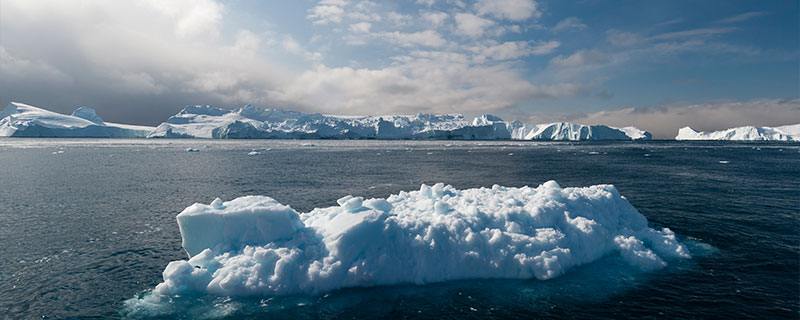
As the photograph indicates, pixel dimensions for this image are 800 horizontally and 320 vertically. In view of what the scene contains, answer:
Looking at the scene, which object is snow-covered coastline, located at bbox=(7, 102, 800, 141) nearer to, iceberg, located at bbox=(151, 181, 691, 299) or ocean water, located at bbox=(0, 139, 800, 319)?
ocean water, located at bbox=(0, 139, 800, 319)

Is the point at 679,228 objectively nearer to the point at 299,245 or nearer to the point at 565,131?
the point at 299,245

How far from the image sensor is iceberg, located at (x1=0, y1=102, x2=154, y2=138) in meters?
154

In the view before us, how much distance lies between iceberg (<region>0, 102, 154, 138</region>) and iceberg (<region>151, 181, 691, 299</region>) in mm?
201558

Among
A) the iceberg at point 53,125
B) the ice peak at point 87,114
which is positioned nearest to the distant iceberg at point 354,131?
the iceberg at point 53,125

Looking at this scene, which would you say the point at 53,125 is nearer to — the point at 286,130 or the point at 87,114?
the point at 87,114

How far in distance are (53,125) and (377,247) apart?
8132 inches

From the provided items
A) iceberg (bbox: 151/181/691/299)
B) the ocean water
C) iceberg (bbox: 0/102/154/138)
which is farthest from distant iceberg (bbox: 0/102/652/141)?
iceberg (bbox: 151/181/691/299)

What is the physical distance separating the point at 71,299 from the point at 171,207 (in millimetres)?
11774

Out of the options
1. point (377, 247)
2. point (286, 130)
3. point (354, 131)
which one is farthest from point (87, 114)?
point (377, 247)

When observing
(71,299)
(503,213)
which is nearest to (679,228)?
(503,213)

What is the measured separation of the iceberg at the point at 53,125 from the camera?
504ft

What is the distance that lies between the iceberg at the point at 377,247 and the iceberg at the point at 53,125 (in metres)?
202

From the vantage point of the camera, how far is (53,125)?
156 m

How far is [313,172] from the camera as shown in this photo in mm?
36375
